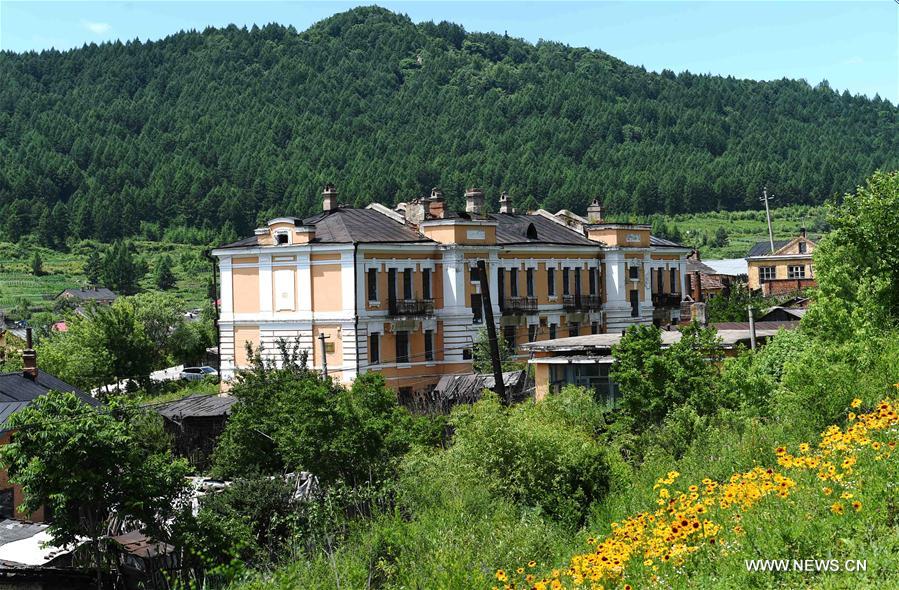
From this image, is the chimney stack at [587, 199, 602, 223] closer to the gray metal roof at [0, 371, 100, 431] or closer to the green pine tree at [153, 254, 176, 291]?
the gray metal roof at [0, 371, 100, 431]

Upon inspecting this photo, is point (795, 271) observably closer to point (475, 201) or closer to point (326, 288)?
point (475, 201)

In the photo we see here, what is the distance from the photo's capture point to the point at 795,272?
9388 centimetres

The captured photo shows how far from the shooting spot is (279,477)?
95.6 feet

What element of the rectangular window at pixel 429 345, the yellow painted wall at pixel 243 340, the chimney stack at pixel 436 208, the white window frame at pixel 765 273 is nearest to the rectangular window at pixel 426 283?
the rectangular window at pixel 429 345

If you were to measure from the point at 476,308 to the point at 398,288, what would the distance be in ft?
16.2

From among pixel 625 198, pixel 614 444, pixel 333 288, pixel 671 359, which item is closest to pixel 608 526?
pixel 614 444

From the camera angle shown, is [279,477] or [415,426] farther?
[415,426]

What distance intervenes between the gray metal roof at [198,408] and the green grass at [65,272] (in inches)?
3477

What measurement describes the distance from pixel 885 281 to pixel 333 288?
26057 mm

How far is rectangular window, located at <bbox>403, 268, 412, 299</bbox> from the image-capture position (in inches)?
2186

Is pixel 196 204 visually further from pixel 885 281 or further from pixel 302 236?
pixel 885 281

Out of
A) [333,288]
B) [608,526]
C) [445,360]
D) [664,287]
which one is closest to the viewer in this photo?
[608,526]

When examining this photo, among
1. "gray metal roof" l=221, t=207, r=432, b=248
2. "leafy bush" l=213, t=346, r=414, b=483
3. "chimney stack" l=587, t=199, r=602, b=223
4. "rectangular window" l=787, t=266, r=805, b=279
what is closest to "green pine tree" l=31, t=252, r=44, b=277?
"rectangular window" l=787, t=266, r=805, b=279

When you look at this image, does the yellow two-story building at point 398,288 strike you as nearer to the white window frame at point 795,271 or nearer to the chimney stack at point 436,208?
the chimney stack at point 436,208
